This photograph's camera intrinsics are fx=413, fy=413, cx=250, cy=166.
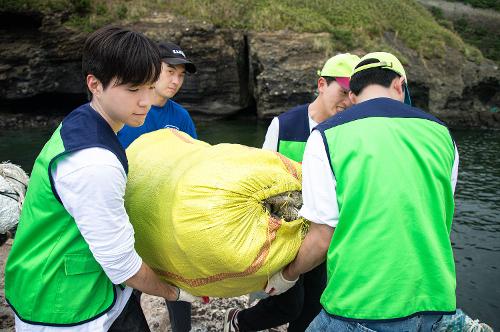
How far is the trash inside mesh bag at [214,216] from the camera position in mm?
1627

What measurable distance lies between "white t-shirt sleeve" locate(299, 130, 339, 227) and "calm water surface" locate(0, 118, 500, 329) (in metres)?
4.74

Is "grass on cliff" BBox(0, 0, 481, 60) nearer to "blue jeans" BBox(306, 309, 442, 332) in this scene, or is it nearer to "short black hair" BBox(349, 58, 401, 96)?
"short black hair" BBox(349, 58, 401, 96)

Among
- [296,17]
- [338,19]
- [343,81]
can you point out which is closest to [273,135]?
[343,81]

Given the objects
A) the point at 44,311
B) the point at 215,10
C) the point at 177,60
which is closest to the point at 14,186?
the point at 177,60

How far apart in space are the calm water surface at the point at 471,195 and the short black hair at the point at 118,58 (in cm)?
546

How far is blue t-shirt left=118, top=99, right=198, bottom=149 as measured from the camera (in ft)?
9.96

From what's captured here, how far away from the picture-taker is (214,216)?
1617 mm

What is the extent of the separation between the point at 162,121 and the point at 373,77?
1896mm

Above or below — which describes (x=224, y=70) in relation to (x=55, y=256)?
below

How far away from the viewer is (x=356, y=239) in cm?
155

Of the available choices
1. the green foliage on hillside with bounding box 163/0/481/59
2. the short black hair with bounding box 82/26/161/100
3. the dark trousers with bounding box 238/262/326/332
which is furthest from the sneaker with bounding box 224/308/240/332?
the green foliage on hillside with bounding box 163/0/481/59

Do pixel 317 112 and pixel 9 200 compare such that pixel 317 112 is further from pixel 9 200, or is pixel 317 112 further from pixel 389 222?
pixel 9 200

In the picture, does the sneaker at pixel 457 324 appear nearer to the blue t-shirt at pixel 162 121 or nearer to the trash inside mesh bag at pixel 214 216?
the trash inside mesh bag at pixel 214 216

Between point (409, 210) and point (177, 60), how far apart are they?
233 cm
